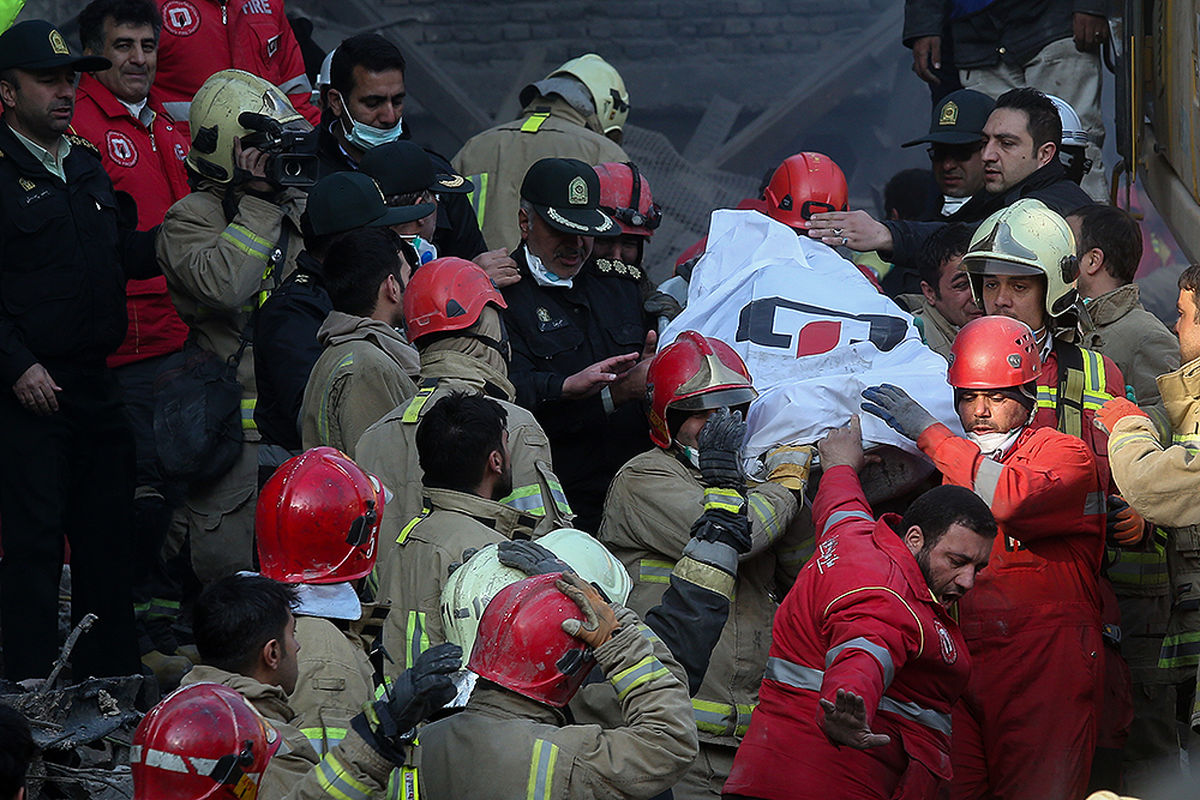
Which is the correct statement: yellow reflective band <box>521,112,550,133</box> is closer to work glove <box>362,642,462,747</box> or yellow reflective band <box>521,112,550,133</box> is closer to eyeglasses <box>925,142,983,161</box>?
eyeglasses <box>925,142,983,161</box>

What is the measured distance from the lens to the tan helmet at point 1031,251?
4836 millimetres

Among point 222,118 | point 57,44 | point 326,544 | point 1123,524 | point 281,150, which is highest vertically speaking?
point 57,44

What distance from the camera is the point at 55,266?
591 centimetres

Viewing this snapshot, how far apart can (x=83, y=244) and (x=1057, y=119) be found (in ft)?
12.6

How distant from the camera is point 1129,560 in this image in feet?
17.2

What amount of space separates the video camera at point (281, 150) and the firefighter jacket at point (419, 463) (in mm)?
1517

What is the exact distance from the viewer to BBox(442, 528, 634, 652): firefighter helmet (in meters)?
3.43

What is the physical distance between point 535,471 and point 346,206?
4.78ft

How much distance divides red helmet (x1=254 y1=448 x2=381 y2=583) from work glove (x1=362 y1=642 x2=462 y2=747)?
1.03 metres

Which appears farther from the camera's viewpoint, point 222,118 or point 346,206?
point 222,118

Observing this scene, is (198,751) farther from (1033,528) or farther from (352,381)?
(1033,528)

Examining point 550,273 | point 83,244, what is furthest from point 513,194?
point 83,244

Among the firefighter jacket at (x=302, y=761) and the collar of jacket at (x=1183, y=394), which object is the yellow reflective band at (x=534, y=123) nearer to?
the collar of jacket at (x=1183, y=394)

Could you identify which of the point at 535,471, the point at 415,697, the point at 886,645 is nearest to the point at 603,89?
the point at 535,471
